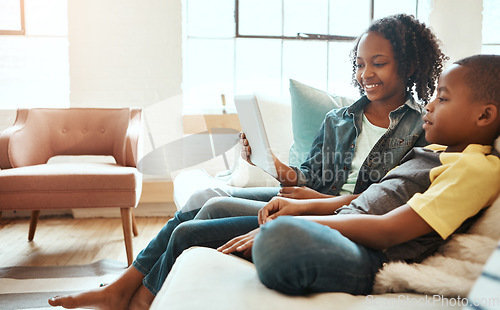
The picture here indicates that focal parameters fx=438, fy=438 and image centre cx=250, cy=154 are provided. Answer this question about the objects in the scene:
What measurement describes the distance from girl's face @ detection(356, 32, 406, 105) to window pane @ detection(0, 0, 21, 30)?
2.92 metres

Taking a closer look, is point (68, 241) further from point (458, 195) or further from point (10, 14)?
point (458, 195)

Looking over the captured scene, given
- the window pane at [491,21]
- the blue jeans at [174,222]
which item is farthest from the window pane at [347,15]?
the blue jeans at [174,222]

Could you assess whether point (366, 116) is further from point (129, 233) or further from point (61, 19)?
point (61, 19)

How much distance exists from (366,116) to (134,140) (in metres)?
1.52

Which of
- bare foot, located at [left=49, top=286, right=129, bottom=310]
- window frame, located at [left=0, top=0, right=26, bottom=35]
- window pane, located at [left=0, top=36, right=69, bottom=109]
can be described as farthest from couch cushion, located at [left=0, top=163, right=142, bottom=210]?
window frame, located at [left=0, top=0, right=26, bottom=35]

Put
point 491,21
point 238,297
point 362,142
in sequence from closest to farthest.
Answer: point 238,297 → point 362,142 → point 491,21

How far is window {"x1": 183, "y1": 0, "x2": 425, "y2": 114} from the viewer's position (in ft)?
11.6

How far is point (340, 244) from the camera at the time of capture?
2.41ft

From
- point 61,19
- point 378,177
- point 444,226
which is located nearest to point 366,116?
point 378,177

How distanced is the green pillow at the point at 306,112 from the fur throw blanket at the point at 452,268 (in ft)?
3.03

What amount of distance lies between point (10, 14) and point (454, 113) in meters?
3.38

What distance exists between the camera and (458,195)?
2.56 ft

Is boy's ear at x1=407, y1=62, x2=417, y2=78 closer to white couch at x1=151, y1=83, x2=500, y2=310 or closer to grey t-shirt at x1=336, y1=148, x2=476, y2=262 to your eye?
grey t-shirt at x1=336, y1=148, x2=476, y2=262

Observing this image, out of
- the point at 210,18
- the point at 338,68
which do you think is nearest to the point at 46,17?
the point at 210,18
